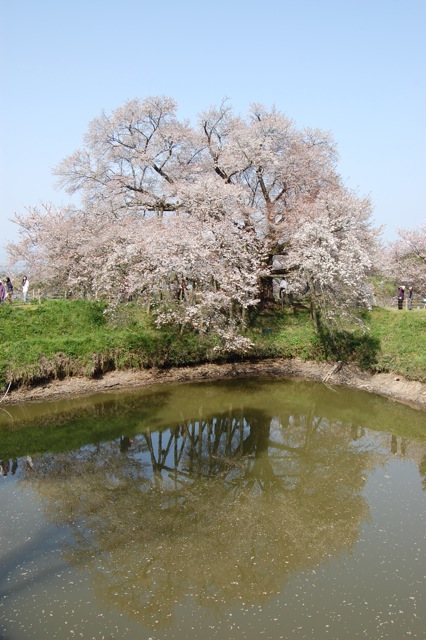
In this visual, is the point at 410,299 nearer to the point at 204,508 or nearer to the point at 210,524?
the point at 204,508

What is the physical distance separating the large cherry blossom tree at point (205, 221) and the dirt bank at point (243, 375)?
7.19 ft

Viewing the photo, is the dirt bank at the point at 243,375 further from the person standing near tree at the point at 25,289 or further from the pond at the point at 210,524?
the person standing near tree at the point at 25,289

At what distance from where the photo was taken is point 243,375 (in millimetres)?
21984

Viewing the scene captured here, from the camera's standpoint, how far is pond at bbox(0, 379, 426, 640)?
730 cm

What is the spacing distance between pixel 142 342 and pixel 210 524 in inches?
469

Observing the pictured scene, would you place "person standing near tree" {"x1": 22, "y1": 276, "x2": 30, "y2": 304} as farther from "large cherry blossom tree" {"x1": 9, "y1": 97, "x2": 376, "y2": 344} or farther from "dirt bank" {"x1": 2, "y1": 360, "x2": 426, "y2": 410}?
"dirt bank" {"x1": 2, "y1": 360, "x2": 426, "y2": 410}

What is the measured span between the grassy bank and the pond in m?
2.33

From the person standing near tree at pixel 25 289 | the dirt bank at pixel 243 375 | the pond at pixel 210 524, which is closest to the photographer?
the pond at pixel 210 524

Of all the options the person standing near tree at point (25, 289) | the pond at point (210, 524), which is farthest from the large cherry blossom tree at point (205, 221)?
the pond at point (210, 524)

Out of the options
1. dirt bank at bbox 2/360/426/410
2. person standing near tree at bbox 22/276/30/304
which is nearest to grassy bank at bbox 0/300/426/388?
dirt bank at bbox 2/360/426/410

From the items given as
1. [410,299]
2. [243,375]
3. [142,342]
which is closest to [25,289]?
[142,342]

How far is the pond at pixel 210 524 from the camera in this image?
24.0 feet

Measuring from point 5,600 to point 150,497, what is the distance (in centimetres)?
399

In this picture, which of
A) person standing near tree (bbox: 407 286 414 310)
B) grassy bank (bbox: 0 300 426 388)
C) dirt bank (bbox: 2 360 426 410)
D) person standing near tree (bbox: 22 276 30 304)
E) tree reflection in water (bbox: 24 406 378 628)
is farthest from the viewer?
person standing near tree (bbox: 407 286 414 310)
